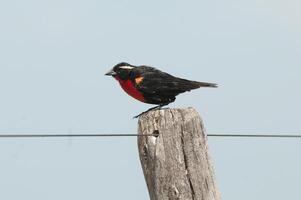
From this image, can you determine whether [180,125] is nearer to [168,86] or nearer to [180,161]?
[180,161]

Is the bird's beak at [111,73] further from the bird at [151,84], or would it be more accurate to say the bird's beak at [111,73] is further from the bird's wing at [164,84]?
the bird's wing at [164,84]

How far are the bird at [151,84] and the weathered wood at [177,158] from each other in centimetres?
333

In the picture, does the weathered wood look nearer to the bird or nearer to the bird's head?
the bird

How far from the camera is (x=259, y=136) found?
21.1ft

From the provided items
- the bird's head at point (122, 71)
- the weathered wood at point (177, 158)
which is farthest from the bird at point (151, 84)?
the weathered wood at point (177, 158)

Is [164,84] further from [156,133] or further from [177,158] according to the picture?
[177,158]

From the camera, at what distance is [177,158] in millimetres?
5539

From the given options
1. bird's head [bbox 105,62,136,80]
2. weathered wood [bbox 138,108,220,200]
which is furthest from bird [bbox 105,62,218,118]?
weathered wood [bbox 138,108,220,200]

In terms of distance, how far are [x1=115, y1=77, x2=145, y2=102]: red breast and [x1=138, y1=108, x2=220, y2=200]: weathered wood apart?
3402 millimetres

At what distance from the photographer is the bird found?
916 centimetres

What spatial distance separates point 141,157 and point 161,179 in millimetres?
299

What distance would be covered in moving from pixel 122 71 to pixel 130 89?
30 cm

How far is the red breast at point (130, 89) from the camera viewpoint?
9.18 meters

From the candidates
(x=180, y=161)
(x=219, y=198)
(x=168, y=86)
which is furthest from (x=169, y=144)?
(x=168, y=86)
